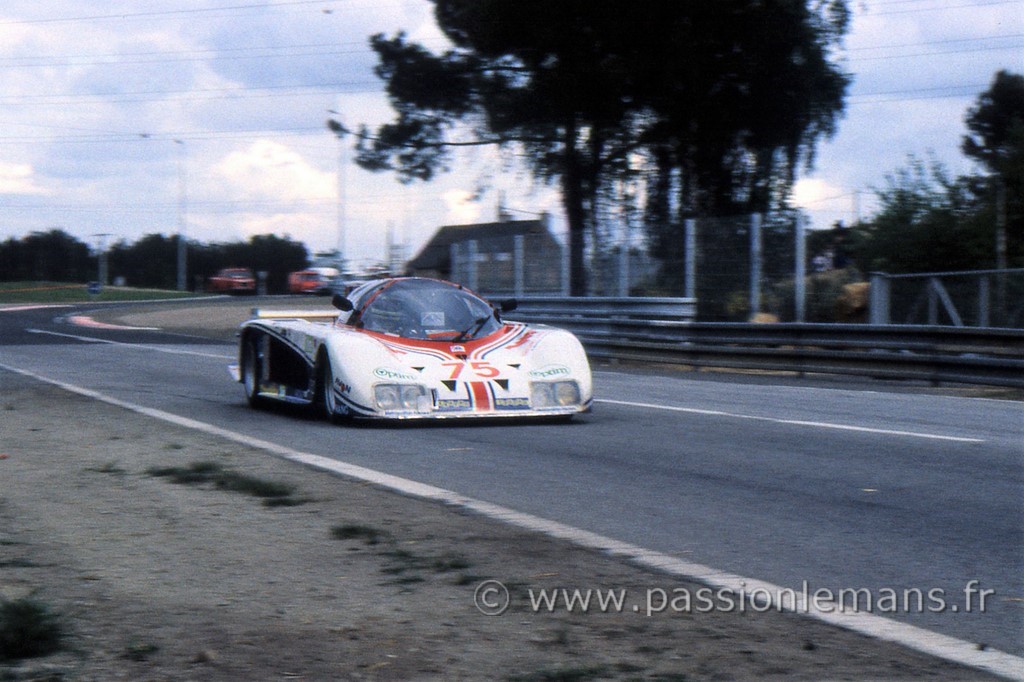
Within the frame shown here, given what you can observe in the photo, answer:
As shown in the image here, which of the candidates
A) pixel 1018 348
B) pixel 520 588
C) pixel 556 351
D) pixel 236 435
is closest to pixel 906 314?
pixel 1018 348

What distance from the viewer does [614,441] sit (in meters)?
8.44

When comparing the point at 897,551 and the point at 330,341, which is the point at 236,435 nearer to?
the point at 330,341

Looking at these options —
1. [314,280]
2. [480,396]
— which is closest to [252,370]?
[480,396]

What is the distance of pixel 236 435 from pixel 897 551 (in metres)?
5.15

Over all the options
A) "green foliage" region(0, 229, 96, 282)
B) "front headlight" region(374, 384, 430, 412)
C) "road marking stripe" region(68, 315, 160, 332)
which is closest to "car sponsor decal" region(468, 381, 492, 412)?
"front headlight" region(374, 384, 430, 412)

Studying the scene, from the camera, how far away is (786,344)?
1605 cm

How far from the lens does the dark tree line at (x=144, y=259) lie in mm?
108500

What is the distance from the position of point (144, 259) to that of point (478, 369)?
11336cm

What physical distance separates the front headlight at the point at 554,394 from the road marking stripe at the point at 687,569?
2086mm

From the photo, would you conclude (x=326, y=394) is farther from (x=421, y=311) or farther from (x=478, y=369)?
(x=478, y=369)

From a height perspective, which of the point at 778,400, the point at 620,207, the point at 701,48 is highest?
the point at 701,48

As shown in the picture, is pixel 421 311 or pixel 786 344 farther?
pixel 786 344

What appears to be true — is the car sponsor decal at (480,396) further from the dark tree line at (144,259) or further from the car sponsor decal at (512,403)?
the dark tree line at (144,259)
